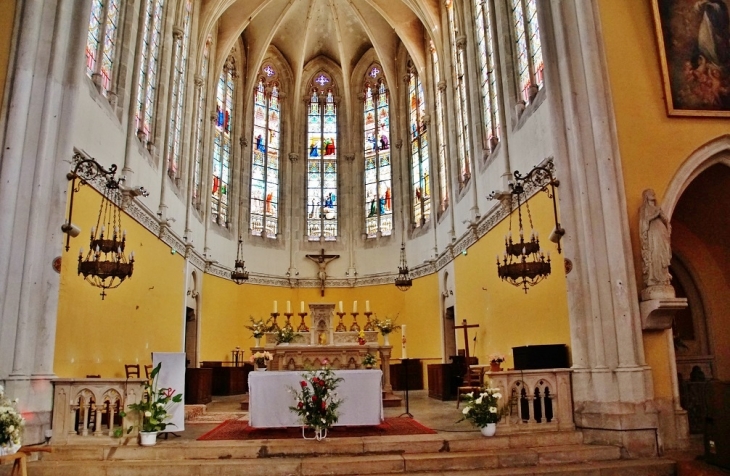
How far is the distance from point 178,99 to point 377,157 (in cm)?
852

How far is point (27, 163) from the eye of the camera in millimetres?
7949

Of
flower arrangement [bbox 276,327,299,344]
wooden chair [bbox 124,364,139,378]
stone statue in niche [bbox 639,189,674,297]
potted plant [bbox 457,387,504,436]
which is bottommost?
potted plant [bbox 457,387,504,436]

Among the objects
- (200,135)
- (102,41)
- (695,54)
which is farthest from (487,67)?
(200,135)

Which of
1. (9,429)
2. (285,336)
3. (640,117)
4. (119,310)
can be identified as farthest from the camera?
(285,336)

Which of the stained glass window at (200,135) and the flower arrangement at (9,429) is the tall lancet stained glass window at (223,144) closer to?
the stained glass window at (200,135)

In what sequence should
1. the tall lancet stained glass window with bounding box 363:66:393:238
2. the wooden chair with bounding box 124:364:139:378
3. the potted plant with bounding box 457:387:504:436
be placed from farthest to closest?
1. the tall lancet stained glass window with bounding box 363:66:393:238
2. the wooden chair with bounding box 124:364:139:378
3. the potted plant with bounding box 457:387:504:436

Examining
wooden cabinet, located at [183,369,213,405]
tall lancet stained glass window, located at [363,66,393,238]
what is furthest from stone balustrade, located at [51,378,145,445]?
tall lancet stained glass window, located at [363,66,393,238]

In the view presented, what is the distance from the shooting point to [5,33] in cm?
835

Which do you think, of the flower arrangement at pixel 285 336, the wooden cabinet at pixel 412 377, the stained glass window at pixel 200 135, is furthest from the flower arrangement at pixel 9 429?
the wooden cabinet at pixel 412 377

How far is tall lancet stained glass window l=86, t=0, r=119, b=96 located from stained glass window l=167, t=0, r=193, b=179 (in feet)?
10.9

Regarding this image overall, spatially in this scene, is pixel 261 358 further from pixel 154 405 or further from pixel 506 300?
pixel 506 300

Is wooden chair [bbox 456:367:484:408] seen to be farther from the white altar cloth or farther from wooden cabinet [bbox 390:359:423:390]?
wooden cabinet [bbox 390:359:423:390]

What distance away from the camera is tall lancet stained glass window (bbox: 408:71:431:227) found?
66.7 ft

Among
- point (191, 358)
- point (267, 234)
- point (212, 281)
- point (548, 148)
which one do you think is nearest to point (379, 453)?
point (548, 148)
